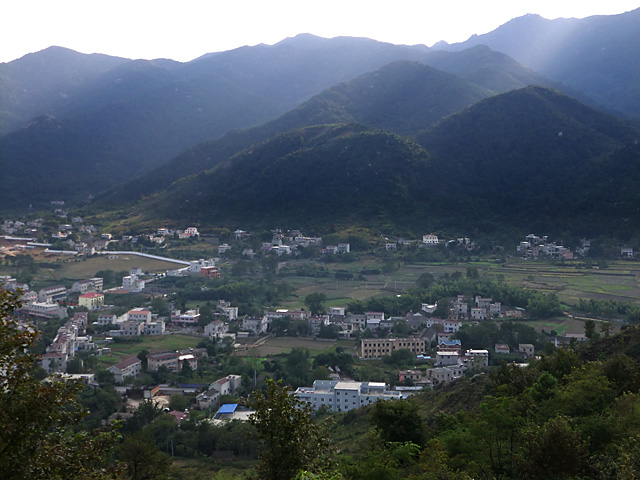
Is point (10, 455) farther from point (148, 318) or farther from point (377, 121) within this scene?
point (377, 121)

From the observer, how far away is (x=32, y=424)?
4.48 m

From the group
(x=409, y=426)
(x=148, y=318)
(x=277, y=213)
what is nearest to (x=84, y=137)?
(x=277, y=213)

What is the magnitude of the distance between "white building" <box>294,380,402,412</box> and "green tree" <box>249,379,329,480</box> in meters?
11.2

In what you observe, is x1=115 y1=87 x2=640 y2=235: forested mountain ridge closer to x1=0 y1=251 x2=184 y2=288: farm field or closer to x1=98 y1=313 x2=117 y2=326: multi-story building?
x1=0 y1=251 x2=184 y2=288: farm field

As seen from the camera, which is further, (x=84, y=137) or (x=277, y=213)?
(x=84, y=137)

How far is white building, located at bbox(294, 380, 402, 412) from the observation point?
649 inches

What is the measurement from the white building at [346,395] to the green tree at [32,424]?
11.9 meters

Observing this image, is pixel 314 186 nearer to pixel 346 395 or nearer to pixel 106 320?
pixel 106 320

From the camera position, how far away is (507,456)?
752 centimetres

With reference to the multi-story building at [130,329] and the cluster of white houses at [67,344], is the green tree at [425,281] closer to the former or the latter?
the multi-story building at [130,329]

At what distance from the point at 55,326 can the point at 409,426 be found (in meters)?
19.0

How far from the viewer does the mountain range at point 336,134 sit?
5450cm

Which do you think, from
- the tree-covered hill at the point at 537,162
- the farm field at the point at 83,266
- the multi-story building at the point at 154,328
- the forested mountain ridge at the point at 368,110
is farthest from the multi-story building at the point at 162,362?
the forested mountain ridge at the point at 368,110

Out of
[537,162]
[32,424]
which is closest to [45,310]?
[32,424]
